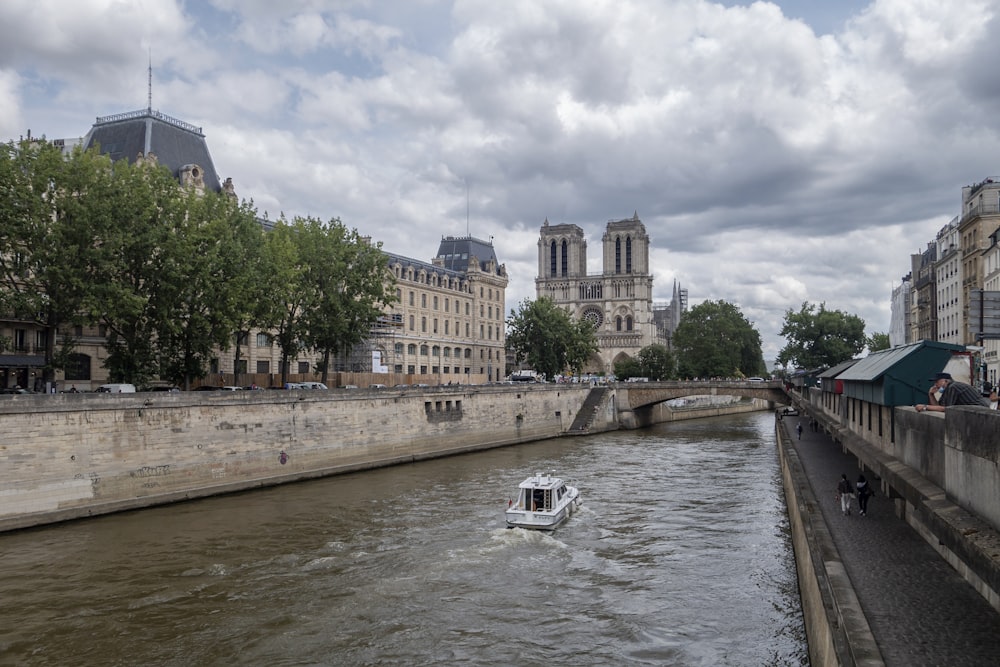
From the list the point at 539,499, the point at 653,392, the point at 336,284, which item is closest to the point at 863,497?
the point at 539,499

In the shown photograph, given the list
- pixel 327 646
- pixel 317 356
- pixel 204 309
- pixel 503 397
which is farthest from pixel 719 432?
pixel 327 646

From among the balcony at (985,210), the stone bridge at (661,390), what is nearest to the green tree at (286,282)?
the stone bridge at (661,390)

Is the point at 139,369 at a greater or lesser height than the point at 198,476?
greater

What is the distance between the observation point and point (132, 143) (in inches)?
2207

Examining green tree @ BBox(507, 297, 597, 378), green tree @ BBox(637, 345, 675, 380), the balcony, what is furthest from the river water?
green tree @ BBox(637, 345, 675, 380)

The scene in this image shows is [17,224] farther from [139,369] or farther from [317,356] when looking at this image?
[317,356]

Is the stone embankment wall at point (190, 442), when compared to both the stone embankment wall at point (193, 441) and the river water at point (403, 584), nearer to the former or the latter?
the stone embankment wall at point (193, 441)

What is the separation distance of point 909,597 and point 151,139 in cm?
5518

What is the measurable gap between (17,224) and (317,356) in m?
37.8

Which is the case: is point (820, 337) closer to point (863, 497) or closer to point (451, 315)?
point (451, 315)

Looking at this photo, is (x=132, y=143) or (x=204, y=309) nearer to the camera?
(x=204, y=309)

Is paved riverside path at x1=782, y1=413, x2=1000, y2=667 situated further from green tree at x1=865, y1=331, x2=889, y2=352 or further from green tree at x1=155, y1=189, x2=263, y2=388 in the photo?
green tree at x1=865, y1=331, x2=889, y2=352

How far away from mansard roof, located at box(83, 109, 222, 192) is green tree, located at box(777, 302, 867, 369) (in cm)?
9163

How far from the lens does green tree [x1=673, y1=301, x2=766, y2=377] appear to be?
12100 centimetres
